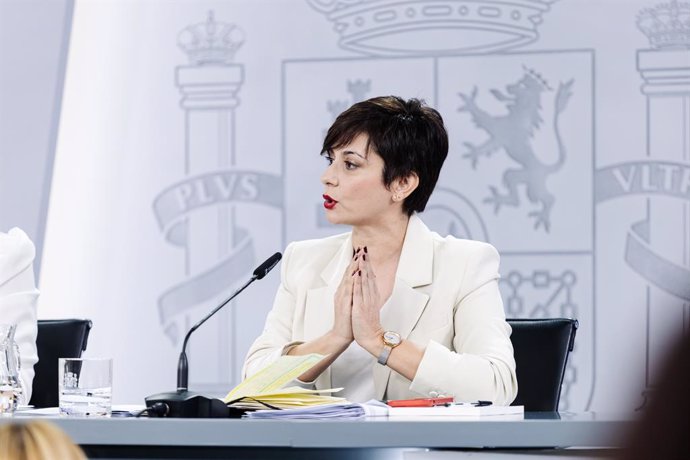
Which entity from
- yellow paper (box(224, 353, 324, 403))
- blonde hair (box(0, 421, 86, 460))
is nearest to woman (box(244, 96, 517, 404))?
yellow paper (box(224, 353, 324, 403))

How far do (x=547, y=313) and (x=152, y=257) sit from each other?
5.11 ft

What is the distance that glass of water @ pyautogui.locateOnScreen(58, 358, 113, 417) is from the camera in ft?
5.67

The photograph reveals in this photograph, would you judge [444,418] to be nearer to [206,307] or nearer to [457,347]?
[457,347]

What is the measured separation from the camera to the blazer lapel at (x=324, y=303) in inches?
97.0

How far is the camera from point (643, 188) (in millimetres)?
3900

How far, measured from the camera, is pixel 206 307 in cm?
407

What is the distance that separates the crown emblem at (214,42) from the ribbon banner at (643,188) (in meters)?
1.49

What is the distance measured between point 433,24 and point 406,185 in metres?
1.60

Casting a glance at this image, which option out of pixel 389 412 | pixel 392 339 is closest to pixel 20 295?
pixel 392 339

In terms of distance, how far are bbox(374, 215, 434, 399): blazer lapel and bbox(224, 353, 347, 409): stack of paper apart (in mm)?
558

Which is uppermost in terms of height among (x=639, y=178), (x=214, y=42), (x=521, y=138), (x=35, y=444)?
(x=214, y=42)

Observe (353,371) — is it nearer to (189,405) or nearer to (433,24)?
(189,405)

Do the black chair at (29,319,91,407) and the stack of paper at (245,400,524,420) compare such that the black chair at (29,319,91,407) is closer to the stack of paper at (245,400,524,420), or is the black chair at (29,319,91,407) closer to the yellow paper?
the yellow paper

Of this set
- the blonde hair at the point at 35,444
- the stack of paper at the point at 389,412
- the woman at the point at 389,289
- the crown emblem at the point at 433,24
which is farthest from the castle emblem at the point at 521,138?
the blonde hair at the point at 35,444
